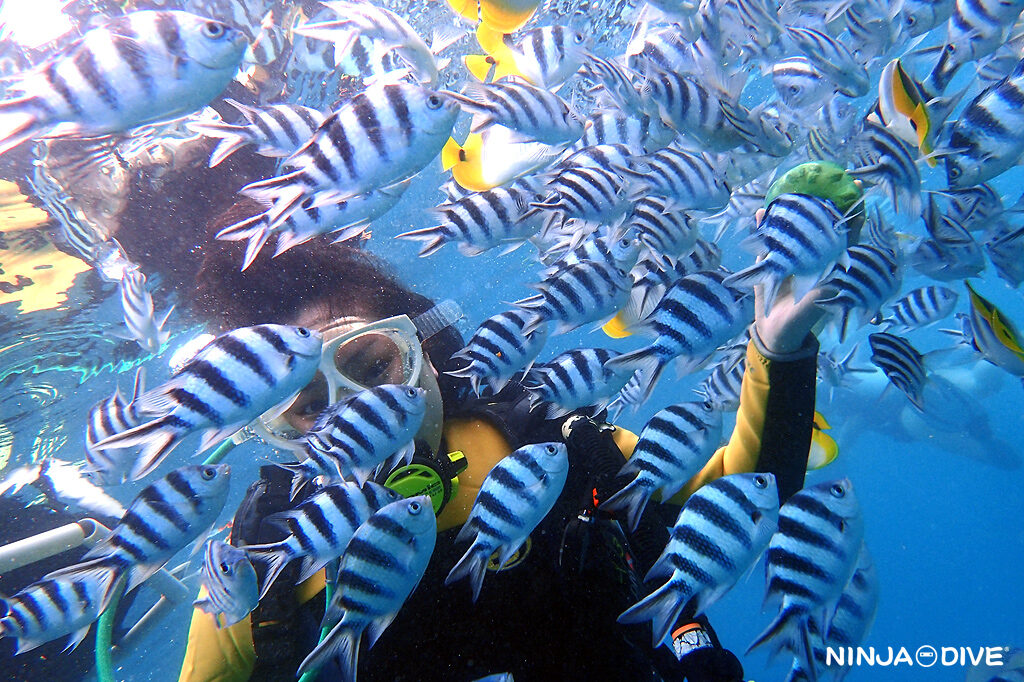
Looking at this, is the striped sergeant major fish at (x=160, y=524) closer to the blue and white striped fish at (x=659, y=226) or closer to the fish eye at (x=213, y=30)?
the fish eye at (x=213, y=30)

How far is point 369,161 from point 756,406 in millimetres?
2963

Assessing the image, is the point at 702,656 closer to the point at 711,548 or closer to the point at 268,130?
the point at 711,548

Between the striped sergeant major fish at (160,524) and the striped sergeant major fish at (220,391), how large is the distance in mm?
544

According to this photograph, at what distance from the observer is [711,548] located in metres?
1.80

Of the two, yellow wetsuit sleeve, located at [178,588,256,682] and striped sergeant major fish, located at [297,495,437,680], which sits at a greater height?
striped sergeant major fish, located at [297,495,437,680]

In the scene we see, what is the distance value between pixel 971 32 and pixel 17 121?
5.18m

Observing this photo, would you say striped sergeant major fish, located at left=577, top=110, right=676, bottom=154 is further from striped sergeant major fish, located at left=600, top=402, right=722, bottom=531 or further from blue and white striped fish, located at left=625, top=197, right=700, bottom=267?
striped sergeant major fish, located at left=600, top=402, right=722, bottom=531

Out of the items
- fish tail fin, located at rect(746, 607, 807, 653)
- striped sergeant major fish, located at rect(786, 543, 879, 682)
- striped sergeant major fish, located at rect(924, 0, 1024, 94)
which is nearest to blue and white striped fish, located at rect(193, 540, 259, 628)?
fish tail fin, located at rect(746, 607, 807, 653)

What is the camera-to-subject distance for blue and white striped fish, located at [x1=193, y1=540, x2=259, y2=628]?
92.7 inches

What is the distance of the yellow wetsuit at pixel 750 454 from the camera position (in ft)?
10.8

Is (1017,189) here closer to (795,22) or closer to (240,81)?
(795,22)

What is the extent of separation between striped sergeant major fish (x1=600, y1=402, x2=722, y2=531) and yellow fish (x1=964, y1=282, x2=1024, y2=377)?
165cm

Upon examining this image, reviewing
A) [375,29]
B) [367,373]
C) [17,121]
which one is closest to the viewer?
[17,121]

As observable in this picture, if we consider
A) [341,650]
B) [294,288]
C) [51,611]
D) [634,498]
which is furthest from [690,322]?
[51,611]
